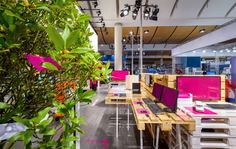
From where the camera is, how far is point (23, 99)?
0.69 meters

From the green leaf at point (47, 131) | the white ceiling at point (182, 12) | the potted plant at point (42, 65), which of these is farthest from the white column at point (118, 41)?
the green leaf at point (47, 131)

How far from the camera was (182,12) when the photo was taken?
871cm

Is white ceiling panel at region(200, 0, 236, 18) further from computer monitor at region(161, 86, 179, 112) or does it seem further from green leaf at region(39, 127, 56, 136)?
green leaf at region(39, 127, 56, 136)

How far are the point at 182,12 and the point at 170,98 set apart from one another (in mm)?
7028

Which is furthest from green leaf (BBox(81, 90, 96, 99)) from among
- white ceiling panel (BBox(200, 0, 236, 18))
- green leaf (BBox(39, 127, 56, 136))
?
white ceiling panel (BBox(200, 0, 236, 18))

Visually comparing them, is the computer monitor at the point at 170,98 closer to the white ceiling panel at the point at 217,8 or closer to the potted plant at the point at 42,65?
the potted plant at the point at 42,65

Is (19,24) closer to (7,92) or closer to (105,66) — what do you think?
(7,92)

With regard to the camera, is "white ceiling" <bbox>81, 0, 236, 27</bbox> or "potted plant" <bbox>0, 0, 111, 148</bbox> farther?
"white ceiling" <bbox>81, 0, 236, 27</bbox>

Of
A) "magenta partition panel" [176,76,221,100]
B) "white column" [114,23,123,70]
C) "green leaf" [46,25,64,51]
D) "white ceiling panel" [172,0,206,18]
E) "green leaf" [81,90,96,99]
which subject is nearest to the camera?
"green leaf" [46,25,64,51]

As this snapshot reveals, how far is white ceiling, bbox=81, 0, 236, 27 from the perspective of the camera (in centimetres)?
805

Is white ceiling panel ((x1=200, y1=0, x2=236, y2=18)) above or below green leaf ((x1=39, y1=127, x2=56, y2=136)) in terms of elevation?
above

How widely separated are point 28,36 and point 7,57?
0.10 meters

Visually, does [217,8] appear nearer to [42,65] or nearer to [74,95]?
[74,95]

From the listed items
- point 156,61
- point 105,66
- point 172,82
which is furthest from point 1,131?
point 156,61
